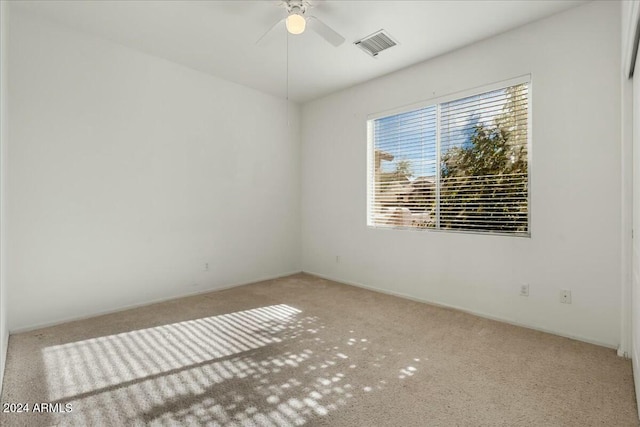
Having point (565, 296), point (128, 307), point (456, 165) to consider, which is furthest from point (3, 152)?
point (565, 296)

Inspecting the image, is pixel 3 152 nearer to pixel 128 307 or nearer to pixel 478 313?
pixel 128 307

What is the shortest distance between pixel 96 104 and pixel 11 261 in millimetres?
1657

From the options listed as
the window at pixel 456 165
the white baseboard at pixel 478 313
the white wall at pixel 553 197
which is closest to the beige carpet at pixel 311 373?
the white baseboard at pixel 478 313

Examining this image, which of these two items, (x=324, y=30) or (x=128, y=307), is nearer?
(x=324, y=30)

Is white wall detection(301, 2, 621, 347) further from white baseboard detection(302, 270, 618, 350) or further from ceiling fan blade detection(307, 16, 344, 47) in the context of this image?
ceiling fan blade detection(307, 16, 344, 47)

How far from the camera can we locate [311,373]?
85.1 inches

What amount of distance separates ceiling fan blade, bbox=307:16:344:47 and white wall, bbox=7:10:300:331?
6.80 feet

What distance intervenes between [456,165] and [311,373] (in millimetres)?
2662

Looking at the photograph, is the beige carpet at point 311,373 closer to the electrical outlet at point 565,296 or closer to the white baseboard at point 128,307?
the white baseboard at point 128,307

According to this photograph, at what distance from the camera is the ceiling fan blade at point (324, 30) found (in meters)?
2.51

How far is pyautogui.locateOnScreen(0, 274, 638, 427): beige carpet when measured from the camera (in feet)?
5.69

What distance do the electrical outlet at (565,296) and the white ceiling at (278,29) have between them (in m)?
2.47

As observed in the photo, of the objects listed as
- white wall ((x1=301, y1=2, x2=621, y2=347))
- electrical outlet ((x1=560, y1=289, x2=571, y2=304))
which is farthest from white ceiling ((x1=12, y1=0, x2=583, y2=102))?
electrical outlet ((x1=560, y1=289, x2=571, y2=304))

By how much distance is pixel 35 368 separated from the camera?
7.21 feet
